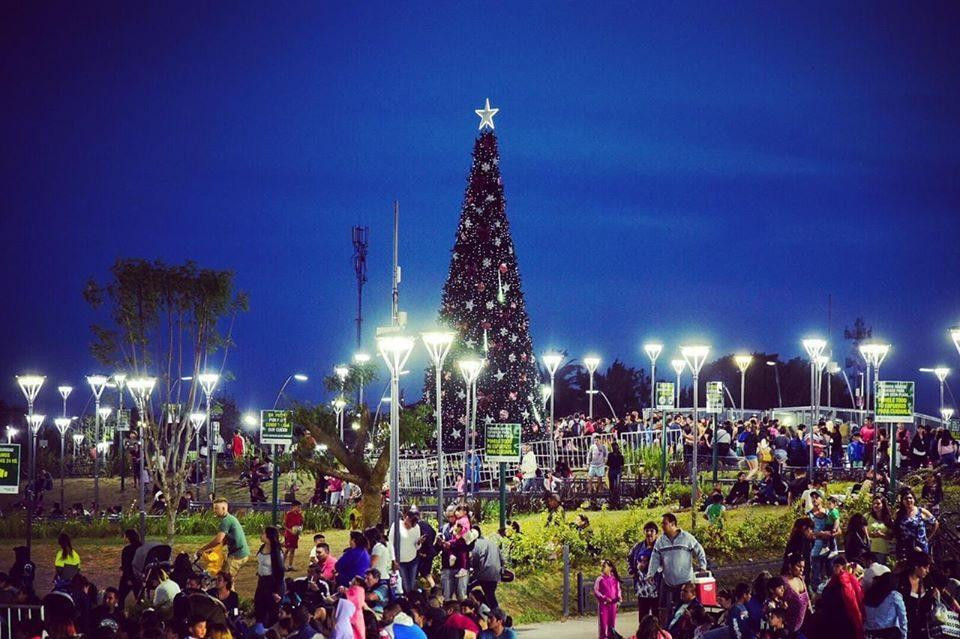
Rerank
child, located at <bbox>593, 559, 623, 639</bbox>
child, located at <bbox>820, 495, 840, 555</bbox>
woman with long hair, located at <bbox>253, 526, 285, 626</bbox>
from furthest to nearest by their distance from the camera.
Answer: child, located at <bbox>820, 495, 840, 555</bbox>, woman with long hair, located at <bbox>253, 526, 285, 626</bbox>, child, located at <bbox>593, 559, 623, 639</bbox>

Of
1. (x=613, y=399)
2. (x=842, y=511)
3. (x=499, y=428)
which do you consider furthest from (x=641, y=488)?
(x=613, y=399)

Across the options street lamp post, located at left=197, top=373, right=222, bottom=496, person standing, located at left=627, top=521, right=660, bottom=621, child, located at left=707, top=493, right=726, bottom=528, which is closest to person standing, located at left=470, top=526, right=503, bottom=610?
person standing, located at left=627, top=521, right=660, bottom=621

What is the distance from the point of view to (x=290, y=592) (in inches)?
626

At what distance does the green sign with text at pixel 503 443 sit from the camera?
23.9m

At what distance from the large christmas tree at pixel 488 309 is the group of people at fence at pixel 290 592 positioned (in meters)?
18.0

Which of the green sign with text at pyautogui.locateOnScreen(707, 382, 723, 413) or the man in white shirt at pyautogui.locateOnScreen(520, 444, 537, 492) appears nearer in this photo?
the man in white shirt at pyautogui.locateOnScreen(520, 444, 537, 492)

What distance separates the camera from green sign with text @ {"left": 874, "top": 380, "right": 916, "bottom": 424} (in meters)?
25.3

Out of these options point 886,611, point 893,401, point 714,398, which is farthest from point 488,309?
point 886,611

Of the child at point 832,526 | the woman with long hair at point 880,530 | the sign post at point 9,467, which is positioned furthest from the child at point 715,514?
the sign post at point 9,467

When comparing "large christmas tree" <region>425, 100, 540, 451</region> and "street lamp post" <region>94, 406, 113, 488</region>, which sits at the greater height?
"large christmas tree" <region>425, 100, 540, 451</region>

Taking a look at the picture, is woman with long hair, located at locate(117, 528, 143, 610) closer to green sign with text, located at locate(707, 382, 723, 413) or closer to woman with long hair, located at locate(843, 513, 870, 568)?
woman with long hair, located at locate(843, 513, 870, 568)

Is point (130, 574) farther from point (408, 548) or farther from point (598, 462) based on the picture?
point (598, 462)

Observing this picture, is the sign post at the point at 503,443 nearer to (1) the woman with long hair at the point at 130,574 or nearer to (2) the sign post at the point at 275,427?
(2) the sign post at the point at 275,427

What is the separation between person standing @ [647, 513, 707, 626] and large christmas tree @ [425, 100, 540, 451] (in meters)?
24.5
